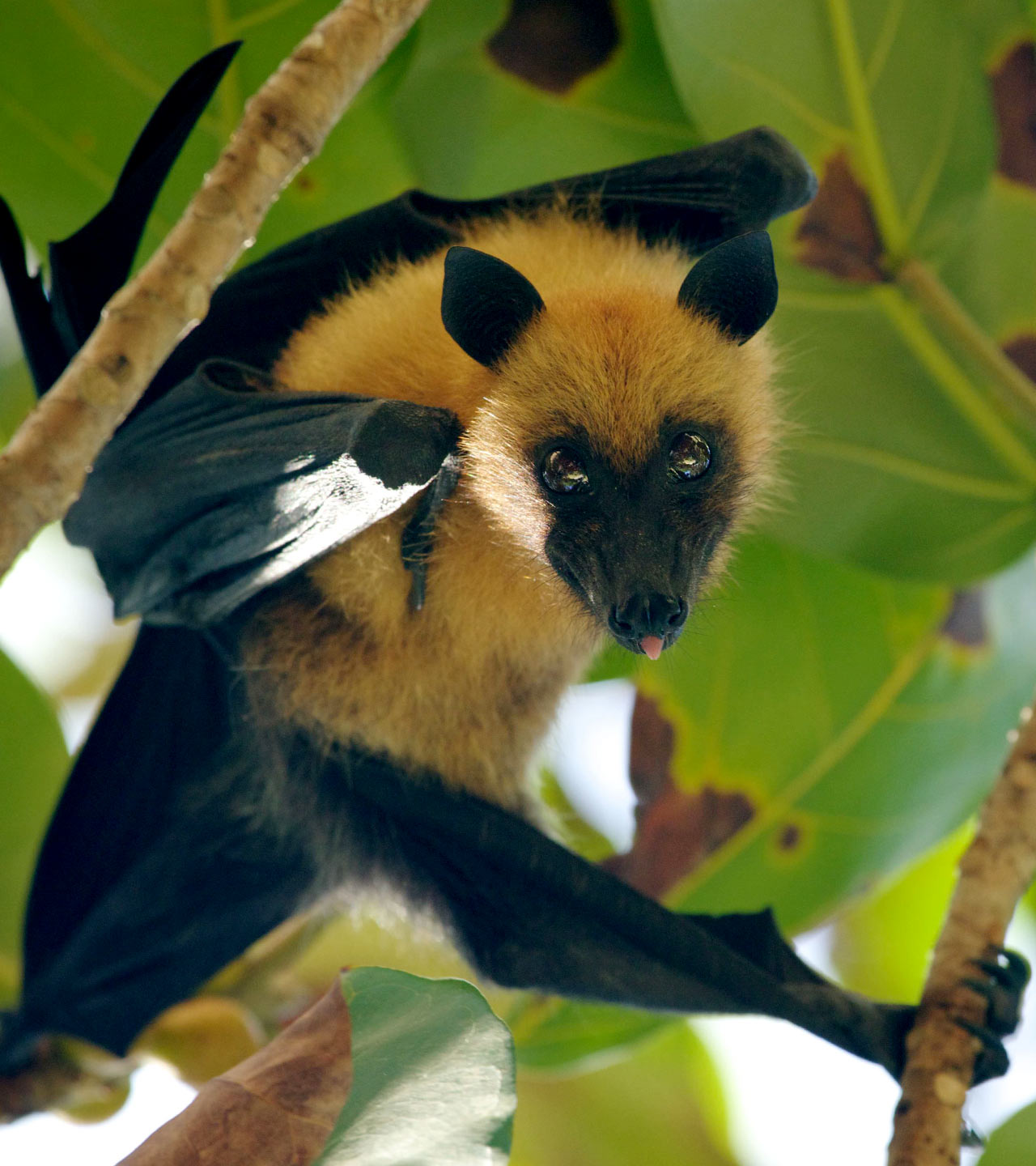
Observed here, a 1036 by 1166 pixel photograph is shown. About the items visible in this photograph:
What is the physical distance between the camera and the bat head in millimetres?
1766

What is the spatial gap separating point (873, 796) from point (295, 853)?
4.02ft

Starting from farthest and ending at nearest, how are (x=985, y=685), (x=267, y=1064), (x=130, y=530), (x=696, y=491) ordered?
(x=985, y=685)
(x=130, y=530)
(x=696, y=491)
(x=267, y=1064)

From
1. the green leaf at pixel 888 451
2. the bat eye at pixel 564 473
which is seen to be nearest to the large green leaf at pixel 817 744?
the green leaf at pixel 888 451

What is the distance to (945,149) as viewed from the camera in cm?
242

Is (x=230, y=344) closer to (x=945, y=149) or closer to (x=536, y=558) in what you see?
(x=536, y=558)

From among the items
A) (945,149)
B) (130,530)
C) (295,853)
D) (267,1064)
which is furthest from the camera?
(295,853)

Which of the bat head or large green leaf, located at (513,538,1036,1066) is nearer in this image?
the bat head

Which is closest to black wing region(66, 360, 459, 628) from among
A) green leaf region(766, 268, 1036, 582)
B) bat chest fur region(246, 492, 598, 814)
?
bat chest fur region(246, 492, 598, 814)

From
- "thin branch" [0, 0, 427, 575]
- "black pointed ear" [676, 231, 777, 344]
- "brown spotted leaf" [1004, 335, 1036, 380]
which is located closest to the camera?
"thin branch" [0, 0, 427, 575]

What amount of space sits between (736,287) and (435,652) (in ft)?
2.43

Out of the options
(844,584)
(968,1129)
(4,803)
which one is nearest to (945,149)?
(844,584)

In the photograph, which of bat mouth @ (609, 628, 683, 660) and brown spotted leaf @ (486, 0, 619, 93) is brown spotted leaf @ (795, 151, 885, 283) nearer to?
brown spotted leaf @ (486, 0, 619, 93)

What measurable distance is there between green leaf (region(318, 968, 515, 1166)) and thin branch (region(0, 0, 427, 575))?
683 millimetres

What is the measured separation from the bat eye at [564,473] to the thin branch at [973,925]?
0.86m
